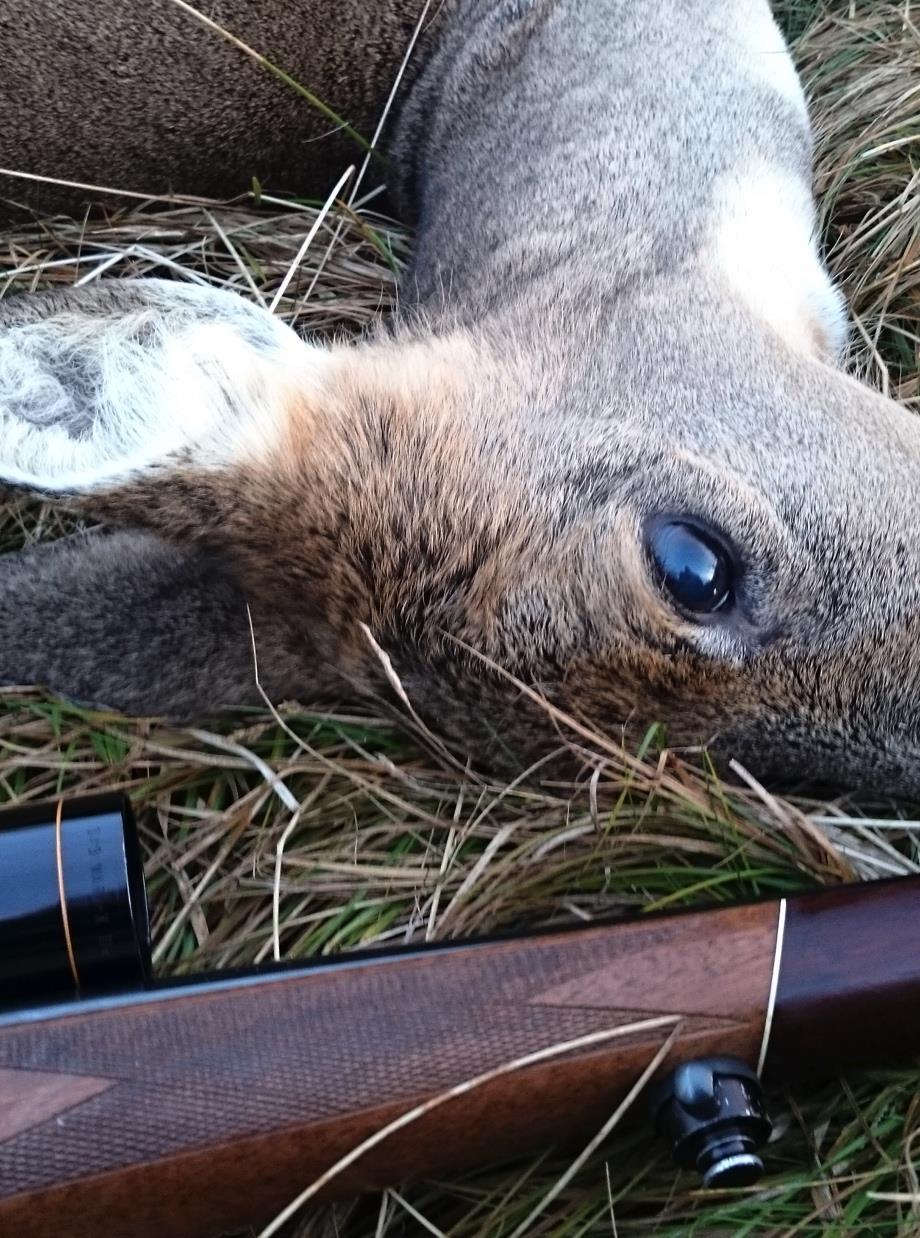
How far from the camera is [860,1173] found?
2.34 meters

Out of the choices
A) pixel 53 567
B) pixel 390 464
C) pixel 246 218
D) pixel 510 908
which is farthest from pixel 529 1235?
pixel 246 218

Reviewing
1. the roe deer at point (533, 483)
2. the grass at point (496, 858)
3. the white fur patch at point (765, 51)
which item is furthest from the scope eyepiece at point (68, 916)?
the white fur patch at point (765, 51)

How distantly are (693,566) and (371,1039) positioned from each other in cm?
95

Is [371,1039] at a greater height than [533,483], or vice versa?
[533,483]

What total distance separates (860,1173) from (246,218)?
3058 millimetres

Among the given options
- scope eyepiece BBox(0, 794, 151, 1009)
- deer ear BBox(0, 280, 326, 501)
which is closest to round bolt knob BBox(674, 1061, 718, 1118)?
scope eyepiece BBox(0, 794, 151, 1009)

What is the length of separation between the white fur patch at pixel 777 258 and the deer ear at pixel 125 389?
3.28ft

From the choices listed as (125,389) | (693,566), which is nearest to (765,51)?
(693,566)

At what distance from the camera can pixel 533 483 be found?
237cm

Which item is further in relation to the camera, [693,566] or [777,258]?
[777,258]

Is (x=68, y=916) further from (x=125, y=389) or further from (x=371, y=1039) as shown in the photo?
(x=125, y=389)

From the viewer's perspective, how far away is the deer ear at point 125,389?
227 centimetres

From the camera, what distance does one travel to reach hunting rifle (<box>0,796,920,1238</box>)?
2.01m

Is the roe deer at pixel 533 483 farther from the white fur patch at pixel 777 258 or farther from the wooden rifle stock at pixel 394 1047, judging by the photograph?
the wooden rifle stock at pixel 394 1047
